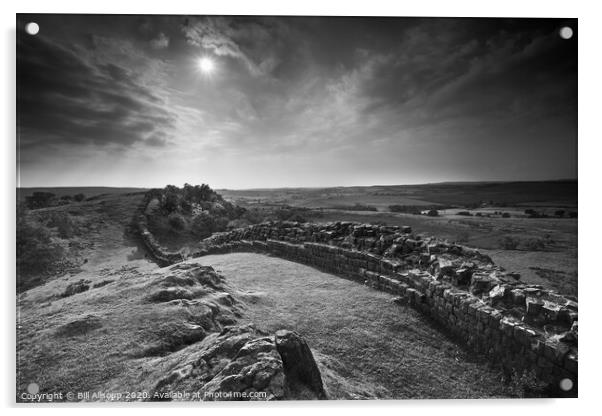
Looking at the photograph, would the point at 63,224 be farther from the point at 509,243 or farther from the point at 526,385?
the point at 509,243

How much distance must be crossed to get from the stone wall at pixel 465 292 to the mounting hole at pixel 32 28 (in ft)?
25.3

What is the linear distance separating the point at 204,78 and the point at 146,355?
546 centimetres

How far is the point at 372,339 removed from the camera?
5.29 metres

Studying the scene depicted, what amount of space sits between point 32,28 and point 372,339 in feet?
26.3

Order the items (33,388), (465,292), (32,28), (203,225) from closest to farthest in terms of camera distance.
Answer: (33,388), (465,292), (32,28), (203,225)

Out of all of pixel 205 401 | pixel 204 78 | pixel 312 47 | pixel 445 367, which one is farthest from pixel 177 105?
pixel 445 367

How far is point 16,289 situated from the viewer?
18.6 feet

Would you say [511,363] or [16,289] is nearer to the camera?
[511,363]

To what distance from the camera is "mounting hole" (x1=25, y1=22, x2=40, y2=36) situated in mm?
5828

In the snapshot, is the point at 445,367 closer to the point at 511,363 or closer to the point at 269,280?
the point at 511,363

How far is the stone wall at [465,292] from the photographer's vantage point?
177 inches

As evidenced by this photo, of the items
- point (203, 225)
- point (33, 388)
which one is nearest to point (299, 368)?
point (33, 388)

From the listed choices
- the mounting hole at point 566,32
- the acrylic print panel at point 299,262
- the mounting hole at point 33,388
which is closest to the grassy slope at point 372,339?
the acrylic print panel at point 299,262

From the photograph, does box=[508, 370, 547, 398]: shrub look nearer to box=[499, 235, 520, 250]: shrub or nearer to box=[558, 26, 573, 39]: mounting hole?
box=[558, 26, 573, 39]: mounting hole
